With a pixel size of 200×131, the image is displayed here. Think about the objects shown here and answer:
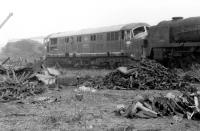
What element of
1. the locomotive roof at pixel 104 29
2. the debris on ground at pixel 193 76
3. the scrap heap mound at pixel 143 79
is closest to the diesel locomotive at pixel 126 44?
the locomotive roof at pixel 104 29

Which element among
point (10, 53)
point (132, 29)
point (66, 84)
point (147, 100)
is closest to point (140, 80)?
point (66, 84)

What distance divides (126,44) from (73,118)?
1777cm

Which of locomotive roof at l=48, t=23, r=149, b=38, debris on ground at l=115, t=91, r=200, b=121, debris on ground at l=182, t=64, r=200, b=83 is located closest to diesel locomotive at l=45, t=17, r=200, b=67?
locomotive roof at l=48, t=23, r=149, b=38

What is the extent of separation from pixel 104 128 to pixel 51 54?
1127 inches

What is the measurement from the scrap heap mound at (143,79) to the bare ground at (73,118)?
304 centimetres

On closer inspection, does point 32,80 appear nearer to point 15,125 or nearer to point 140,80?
point 140,80

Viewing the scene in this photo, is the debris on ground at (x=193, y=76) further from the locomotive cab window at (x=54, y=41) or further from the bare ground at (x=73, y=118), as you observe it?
the locomotive cab window at (x=54, y=41)

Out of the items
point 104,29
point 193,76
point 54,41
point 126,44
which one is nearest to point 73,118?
point 193,76

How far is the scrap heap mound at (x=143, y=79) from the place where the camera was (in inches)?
558

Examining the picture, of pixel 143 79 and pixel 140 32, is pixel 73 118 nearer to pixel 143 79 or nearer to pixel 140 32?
pixel 143 79

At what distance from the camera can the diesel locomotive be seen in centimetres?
2002

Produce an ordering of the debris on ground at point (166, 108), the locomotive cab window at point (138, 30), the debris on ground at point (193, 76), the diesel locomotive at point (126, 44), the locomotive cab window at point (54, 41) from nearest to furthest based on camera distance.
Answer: the debris on ground at point (166, 108) → the debris on ground at point (193, 76) → the diesel locomotive at point (126, 44) → the locomotive cab window at point (138, 30) → the locomotive cab window at point (54, 41)

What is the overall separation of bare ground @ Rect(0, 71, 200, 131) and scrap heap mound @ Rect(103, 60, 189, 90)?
304 cm

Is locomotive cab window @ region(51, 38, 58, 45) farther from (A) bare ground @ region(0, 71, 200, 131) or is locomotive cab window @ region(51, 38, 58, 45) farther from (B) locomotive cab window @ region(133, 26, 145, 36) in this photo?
(A) bare ground @ region(0, 71, 200, 131)
